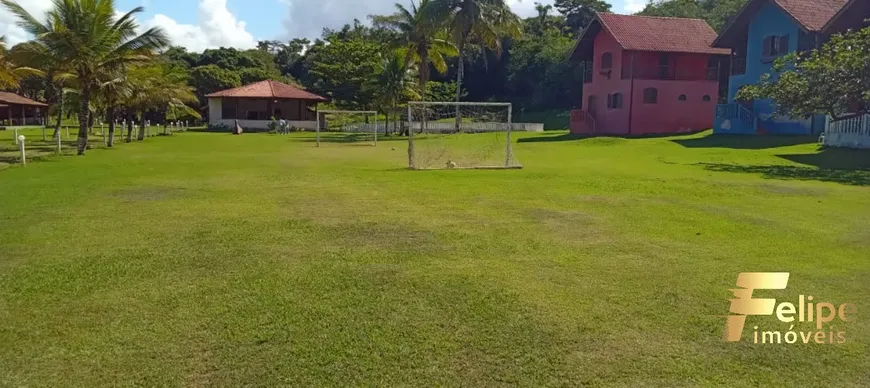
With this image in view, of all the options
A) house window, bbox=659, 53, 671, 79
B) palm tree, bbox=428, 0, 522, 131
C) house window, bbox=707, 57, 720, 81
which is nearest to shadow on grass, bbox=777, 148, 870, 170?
house window, bbox=659, 53, 671, 79

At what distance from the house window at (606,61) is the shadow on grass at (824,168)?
57.6ft

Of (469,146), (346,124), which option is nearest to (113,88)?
(469,146)

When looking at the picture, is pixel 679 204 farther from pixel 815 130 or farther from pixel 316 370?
pixel 815 130

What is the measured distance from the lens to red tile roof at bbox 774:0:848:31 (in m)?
28.2

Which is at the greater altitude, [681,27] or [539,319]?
[681,27]

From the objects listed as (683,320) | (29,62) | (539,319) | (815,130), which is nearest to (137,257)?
(539,319)

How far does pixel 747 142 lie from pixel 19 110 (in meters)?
59.1

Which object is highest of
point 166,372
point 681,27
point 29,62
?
point 681,27

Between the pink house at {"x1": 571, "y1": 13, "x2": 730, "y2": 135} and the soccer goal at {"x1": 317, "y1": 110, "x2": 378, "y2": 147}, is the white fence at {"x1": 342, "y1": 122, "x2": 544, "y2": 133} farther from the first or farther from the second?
the pink house at {"x1": 571, "y1": 13, "x2": 730, "y2": 135}

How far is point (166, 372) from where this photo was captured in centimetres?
433

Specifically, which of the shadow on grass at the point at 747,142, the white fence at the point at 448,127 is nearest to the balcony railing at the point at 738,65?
the shadow on grass at the point at 747,142

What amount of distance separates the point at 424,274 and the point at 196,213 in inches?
200

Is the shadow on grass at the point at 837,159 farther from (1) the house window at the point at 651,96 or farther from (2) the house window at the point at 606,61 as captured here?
(2) the house window at the point at 606,61

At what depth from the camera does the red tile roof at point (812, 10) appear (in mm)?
28172
